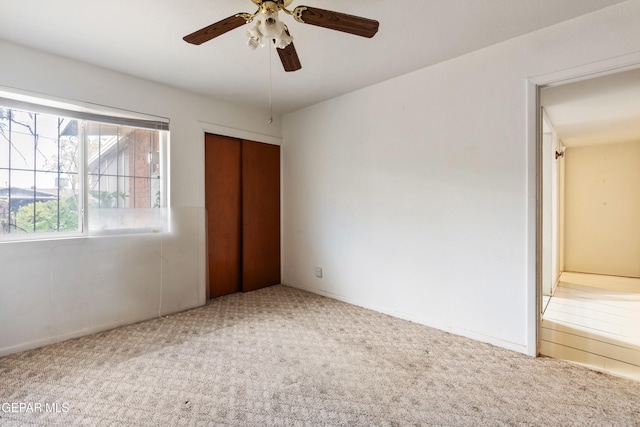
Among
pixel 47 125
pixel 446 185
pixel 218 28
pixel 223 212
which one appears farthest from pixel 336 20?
pixel 223 212

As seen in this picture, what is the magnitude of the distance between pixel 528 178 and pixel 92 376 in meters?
3.46

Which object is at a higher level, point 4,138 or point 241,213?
point 4,138

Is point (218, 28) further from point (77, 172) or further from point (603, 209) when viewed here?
point (603, 209)

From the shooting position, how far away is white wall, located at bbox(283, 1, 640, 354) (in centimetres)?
224

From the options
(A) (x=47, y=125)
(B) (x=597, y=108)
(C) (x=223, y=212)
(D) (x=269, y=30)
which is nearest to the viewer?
(D) (x=269, y=30)

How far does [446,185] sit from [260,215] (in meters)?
2.45

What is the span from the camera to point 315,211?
3.89 m

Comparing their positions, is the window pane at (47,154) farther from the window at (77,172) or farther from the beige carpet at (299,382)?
the beige carpet at (299,382)

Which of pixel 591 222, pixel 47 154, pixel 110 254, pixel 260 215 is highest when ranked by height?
pixel 47 154

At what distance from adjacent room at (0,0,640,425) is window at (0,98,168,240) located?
2cm

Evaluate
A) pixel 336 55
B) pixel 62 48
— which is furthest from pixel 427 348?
pixel 62 48

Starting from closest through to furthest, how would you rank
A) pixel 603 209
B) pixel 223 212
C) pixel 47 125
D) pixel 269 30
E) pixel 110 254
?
pixel 269 30 → pixel 47 125 → pixel 110 254 → pixel 223 212 → pixel 603 209

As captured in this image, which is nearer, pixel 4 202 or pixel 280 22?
pixel 280 22

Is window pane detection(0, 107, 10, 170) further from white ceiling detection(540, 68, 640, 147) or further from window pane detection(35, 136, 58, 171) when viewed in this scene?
white ceiling detection(540, 68, 640, 147)
